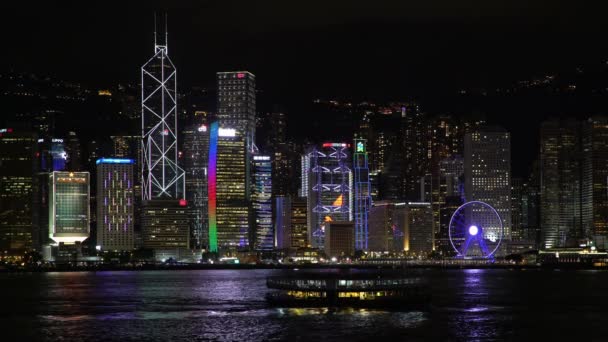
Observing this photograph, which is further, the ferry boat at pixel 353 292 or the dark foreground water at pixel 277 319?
the ferry boat at pixel 353 292

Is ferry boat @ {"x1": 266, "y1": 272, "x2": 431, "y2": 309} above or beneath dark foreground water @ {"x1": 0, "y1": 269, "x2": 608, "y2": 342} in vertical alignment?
above

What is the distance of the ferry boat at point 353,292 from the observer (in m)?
94.8

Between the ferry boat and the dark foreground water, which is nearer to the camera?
the dark foreground water

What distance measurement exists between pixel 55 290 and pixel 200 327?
6360 cm

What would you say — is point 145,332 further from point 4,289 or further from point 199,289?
point 4,289

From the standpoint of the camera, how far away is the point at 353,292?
96000 millimetres

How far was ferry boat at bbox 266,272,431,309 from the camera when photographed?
3730 inches

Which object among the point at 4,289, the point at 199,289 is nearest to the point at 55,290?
the point at 4,289

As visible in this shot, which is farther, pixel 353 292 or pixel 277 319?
pixel 353 292

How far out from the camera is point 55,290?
137875 millimetres

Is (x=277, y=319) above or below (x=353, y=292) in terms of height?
below

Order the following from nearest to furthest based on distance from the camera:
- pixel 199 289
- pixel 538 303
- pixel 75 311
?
pixel 75 311 < pixel 538 303 < pixel 199 289

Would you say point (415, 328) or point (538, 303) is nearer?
point (415, 328)

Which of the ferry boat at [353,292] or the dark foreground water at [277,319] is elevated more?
the ferry boat at [353,292]
